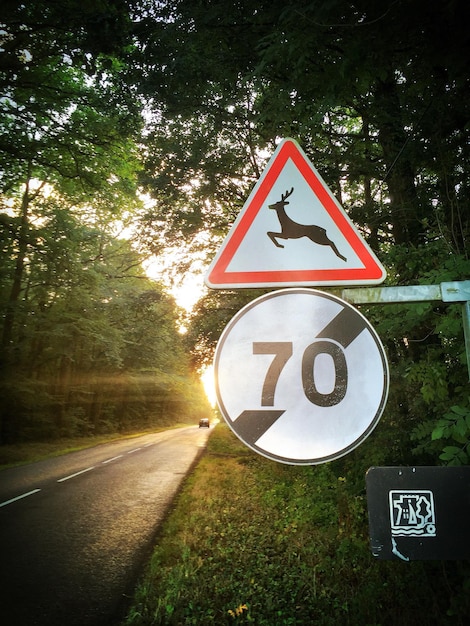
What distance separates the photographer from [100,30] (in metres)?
3.14

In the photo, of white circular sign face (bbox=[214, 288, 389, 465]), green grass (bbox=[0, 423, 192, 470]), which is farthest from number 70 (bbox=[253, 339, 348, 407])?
green grass (bbox=[0, 423, 192, 470])

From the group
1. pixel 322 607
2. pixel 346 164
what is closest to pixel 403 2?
pixel 322 607

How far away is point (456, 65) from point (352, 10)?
67 centimetres

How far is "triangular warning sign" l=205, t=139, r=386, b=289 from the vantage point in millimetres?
1450

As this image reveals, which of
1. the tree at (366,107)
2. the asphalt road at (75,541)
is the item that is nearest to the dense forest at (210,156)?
the tree at (366,107)

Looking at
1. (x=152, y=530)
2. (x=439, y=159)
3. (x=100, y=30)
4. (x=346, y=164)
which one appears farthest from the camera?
(x=346, y=164)

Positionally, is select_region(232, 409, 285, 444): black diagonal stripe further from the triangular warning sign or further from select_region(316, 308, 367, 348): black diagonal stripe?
the triangular warning sign

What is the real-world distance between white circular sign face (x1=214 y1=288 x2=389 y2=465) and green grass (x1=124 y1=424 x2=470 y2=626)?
102 inches

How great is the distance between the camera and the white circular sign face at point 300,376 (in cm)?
117

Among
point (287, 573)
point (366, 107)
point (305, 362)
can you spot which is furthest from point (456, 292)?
point (366, 107)

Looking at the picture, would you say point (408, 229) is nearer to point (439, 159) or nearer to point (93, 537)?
point (439, 159)

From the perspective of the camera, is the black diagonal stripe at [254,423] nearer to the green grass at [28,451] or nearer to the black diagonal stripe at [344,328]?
the black diagonal stripe at [344,328]

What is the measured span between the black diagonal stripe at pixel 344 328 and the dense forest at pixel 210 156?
893 mm

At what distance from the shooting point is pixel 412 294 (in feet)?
4.27
